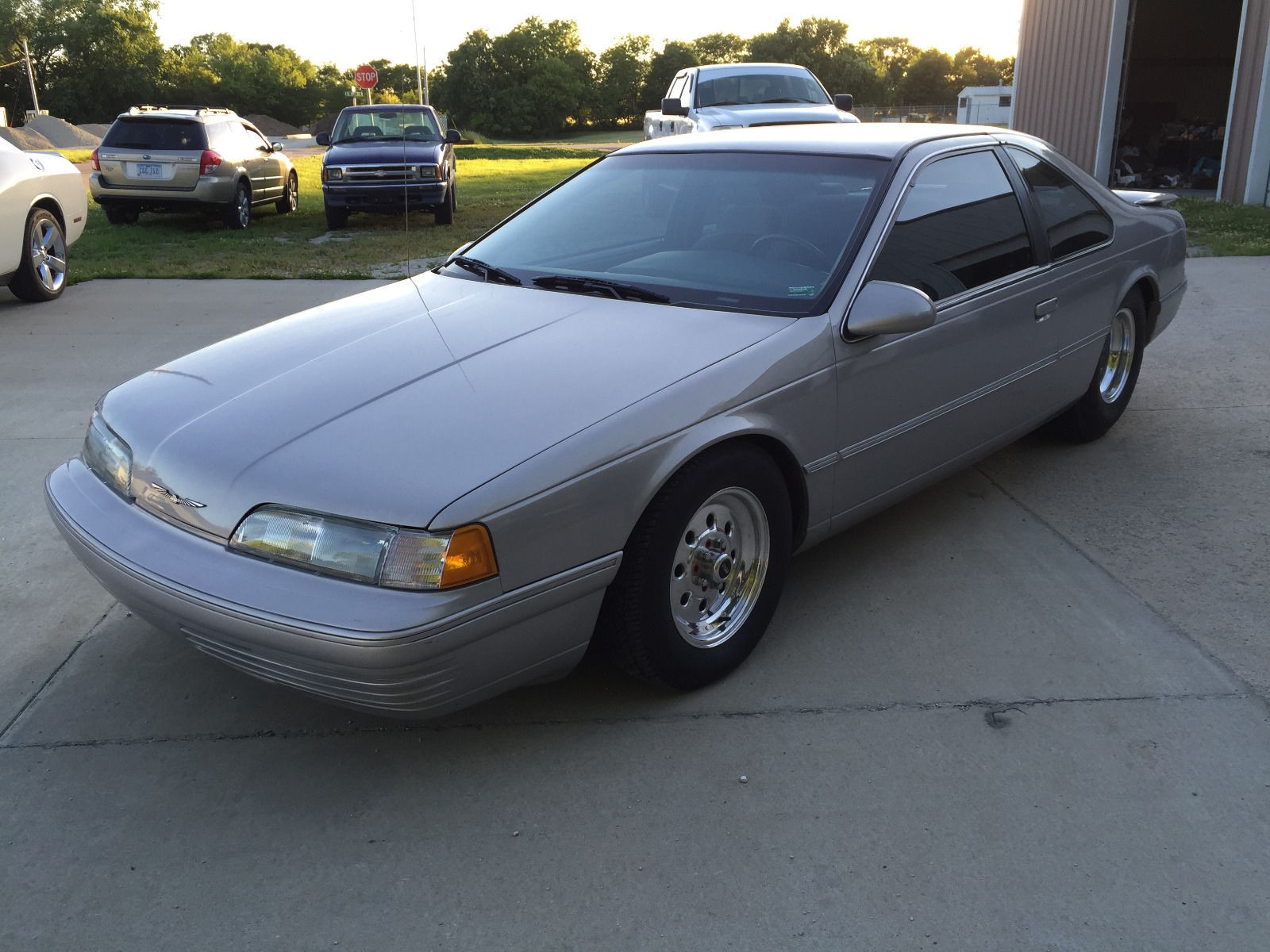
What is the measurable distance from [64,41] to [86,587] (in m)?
83.1

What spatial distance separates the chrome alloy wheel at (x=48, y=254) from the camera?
8719 mm

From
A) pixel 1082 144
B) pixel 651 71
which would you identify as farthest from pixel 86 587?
pixel 651 71

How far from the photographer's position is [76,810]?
278 cm

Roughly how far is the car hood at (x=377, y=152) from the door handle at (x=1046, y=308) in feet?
34.5

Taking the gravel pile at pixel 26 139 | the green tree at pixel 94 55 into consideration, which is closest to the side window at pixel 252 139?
the gravel pile at pixel 26 139

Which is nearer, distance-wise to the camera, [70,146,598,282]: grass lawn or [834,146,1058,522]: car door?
[834,146,1058,522]: car door

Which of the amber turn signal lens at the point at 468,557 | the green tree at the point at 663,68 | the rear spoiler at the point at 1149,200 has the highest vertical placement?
the green tree at the point at 663,68

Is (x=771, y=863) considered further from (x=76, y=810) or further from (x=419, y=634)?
(x=76, y=810)

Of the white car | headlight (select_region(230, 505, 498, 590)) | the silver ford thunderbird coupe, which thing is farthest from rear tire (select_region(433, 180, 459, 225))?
headlight (select_region(230, 505, 498, 590))

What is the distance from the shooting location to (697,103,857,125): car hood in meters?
12.4

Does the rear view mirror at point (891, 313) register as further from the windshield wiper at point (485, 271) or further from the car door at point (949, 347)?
the windshield wiper at point (485, 271)

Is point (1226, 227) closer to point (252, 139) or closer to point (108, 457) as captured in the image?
point (252, 139)

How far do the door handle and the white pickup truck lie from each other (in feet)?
28.8

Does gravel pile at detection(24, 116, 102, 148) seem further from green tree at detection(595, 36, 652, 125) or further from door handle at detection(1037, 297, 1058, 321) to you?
door handle at detection(1037, 297, 1058, 321)
